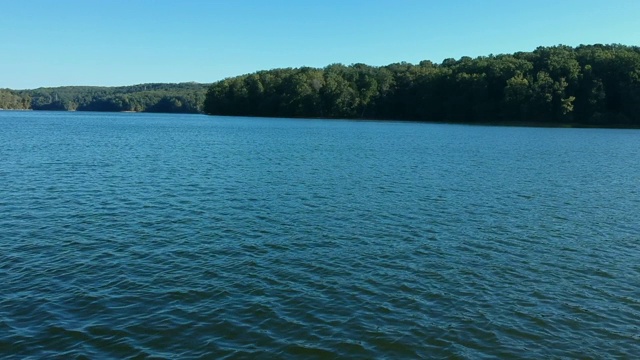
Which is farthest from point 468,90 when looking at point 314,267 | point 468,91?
point 314,267

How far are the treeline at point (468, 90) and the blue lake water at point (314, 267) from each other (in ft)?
343

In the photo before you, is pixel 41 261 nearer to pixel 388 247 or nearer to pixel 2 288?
pixel 2 288

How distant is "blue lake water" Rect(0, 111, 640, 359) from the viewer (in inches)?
452

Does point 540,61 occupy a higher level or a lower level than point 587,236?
higher

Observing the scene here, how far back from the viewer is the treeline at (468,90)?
126 m

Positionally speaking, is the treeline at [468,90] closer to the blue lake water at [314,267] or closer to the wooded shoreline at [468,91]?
the wooded shoreline at [468,91]

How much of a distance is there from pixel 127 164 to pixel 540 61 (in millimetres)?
132700

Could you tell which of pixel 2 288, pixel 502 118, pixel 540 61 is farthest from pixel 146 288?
pixel 540 61

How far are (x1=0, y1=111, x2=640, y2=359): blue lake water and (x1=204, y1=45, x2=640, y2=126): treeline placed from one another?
10441cm

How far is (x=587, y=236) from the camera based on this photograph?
2103cm

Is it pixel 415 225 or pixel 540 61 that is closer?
pixel 415 225

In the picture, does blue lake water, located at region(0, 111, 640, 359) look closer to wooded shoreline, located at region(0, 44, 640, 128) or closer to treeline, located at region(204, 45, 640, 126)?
wooded shoreline, located at region(0, 44, 640, 128)

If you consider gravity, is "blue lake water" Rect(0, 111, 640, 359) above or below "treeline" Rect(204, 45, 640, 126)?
below

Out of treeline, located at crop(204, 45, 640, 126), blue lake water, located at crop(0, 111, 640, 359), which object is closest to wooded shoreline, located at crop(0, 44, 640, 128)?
treeline, located at crop(204, 45, 640, 126)
